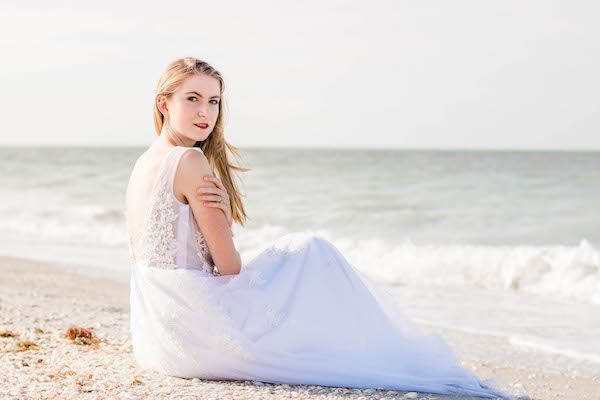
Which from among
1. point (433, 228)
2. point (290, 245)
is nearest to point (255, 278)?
point (290, 245)

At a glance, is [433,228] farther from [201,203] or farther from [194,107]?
[201,203]

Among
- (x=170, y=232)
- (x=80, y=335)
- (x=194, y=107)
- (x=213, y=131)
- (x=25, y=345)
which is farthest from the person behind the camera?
(x=80, y=335)

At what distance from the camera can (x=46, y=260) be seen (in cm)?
1251

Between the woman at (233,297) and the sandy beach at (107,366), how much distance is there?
0.45 ft

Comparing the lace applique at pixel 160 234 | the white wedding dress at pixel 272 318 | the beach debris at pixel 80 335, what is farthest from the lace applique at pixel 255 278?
the beach debris at pixel 80 335

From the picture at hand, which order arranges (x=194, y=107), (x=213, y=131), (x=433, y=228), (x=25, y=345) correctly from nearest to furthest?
(x=194, y=107), (x=213, y=131), (x=25, y=345), (x=433, y=228)

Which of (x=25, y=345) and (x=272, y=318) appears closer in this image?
(x=272, y=318)

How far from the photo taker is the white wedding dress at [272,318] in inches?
163

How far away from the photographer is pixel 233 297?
163 inches

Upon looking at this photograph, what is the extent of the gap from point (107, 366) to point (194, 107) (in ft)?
5.45

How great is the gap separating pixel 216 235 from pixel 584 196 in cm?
2187

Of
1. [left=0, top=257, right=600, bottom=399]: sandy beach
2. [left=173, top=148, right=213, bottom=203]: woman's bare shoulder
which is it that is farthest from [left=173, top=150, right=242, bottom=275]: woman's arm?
[left=0, top=257, right=600, bottom=399]: sandy beach

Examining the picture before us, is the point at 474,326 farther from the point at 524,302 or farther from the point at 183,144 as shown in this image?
the point at 183,144

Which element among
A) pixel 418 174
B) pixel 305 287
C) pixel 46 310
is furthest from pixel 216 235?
pixel 418 174
